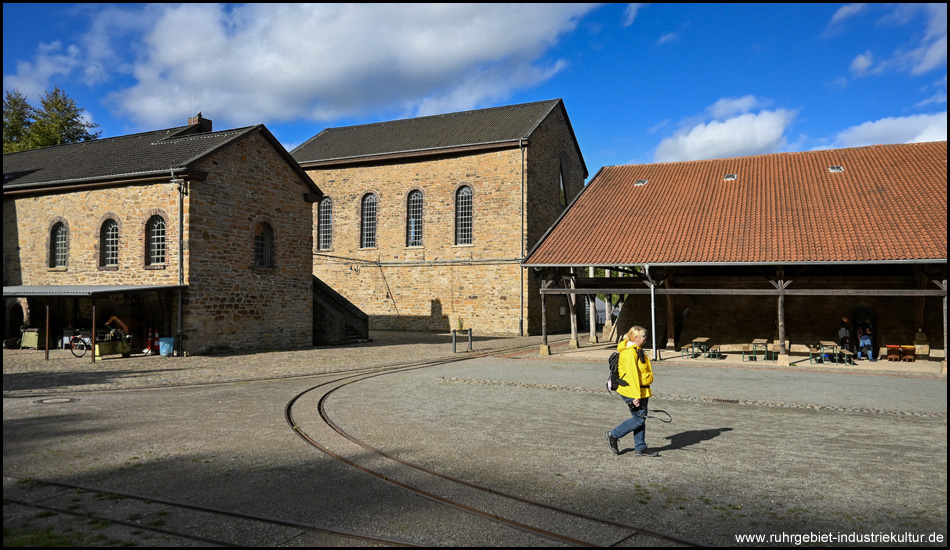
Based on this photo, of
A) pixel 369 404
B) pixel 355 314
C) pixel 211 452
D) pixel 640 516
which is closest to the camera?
pixel 640 516

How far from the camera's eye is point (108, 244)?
1950 centimetres

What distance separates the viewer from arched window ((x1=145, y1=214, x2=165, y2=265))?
60.0ft

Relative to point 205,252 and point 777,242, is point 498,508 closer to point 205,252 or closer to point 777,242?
point 777,242

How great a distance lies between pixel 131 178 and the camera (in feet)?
60.5

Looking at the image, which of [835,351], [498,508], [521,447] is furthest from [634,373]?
[835,351]

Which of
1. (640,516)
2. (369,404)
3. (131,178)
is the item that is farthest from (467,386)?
(131,178)

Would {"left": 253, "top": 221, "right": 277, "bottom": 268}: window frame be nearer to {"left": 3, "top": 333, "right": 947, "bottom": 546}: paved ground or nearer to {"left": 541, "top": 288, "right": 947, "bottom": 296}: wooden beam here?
{"left": 3, "top": 333, "right": 947, "bottom": 546}: paved ground

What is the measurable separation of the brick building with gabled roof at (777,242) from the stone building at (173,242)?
8348 mm

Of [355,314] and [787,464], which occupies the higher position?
[355,314]

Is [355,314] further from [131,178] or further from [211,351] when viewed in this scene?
[131,178]

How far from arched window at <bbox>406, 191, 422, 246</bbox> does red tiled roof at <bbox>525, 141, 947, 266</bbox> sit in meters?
9.74

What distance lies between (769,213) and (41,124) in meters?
38.0

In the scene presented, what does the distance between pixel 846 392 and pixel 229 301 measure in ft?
51.7

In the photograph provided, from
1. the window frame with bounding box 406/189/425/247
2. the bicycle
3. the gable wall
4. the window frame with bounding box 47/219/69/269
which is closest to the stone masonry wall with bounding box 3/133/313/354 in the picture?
the window frame with bounding box 47/219/69/269
